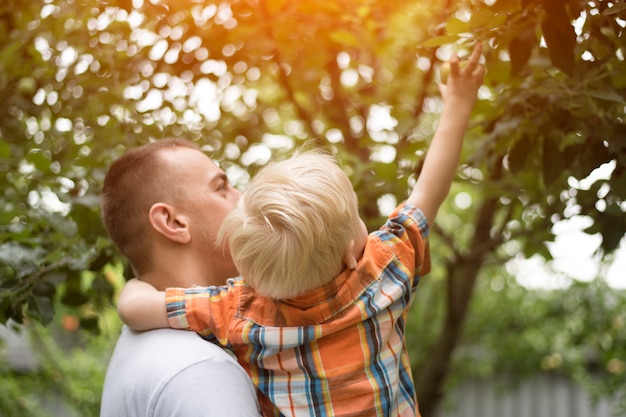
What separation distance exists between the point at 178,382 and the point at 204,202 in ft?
1.54

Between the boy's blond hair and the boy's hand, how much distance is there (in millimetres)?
386

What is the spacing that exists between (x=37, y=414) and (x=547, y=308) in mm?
4344

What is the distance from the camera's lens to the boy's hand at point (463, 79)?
1.60 meters

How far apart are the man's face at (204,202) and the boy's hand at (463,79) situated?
1.83 ft

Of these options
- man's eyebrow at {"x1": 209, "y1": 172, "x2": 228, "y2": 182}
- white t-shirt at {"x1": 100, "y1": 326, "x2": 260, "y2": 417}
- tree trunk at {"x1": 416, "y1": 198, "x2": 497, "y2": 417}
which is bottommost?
tree trunk at {"x1": 416, "y1": 198, "x2": 497, "y2": 417}

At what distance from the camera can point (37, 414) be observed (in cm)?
590

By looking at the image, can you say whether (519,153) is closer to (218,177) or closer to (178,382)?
(218,177)

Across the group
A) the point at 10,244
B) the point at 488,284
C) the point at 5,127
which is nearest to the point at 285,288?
the point at 10,244

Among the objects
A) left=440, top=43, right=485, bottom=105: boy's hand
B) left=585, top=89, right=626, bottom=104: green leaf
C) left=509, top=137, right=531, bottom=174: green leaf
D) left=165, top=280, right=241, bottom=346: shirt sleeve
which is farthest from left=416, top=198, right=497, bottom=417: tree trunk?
left=165, top=280, right=241, bottom=346: shirt sleeve

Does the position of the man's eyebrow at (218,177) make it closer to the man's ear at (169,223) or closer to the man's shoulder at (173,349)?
the man's ear at (169,223)

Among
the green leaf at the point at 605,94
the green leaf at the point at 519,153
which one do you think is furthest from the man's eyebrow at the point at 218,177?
the green leaf at the point at 605,94

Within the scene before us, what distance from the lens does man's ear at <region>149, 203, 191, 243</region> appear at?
1.63 m

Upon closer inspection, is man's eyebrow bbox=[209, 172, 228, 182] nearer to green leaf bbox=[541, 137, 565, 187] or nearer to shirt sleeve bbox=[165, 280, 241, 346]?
shirt sleeve bbox=[165, 280, 241, 346]

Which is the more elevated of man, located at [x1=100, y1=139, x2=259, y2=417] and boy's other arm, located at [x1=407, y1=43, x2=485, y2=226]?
boy's other arm, located at [x1=407, y1=43, x2=485, y2=226]
